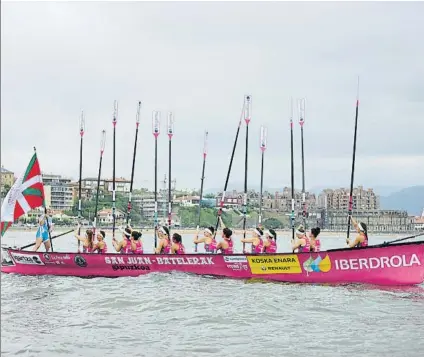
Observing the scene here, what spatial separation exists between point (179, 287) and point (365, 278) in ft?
15.9

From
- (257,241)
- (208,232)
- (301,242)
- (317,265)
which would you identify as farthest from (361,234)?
(208,232)

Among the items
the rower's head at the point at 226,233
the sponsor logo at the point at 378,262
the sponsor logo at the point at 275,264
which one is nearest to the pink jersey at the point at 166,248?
the rower's head at the point at 226,233

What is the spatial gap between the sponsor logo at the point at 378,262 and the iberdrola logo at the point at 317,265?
0.78ft

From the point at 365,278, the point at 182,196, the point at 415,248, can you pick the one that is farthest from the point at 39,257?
the point at 182,196

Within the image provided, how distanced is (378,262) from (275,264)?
2.71m

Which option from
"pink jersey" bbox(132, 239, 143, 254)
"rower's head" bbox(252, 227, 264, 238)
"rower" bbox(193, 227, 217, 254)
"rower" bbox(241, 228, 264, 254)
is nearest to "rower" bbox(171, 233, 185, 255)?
"rower" bbox(193, 227, 217, 254)

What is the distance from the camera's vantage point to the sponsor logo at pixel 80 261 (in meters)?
20.4

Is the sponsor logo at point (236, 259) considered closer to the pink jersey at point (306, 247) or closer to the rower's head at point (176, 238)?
the pink jersey at point (306, 247)

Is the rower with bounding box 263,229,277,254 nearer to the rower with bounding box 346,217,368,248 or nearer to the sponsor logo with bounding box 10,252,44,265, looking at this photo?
the rower with bounding box 346,217,368,248

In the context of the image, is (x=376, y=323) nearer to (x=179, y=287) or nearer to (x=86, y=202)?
(x=179, y=287)

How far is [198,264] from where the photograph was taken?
18.8 metres

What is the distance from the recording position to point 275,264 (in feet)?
59.3

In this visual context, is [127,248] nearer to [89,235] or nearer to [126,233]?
[126,233]

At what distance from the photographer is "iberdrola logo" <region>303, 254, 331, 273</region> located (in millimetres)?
17438
